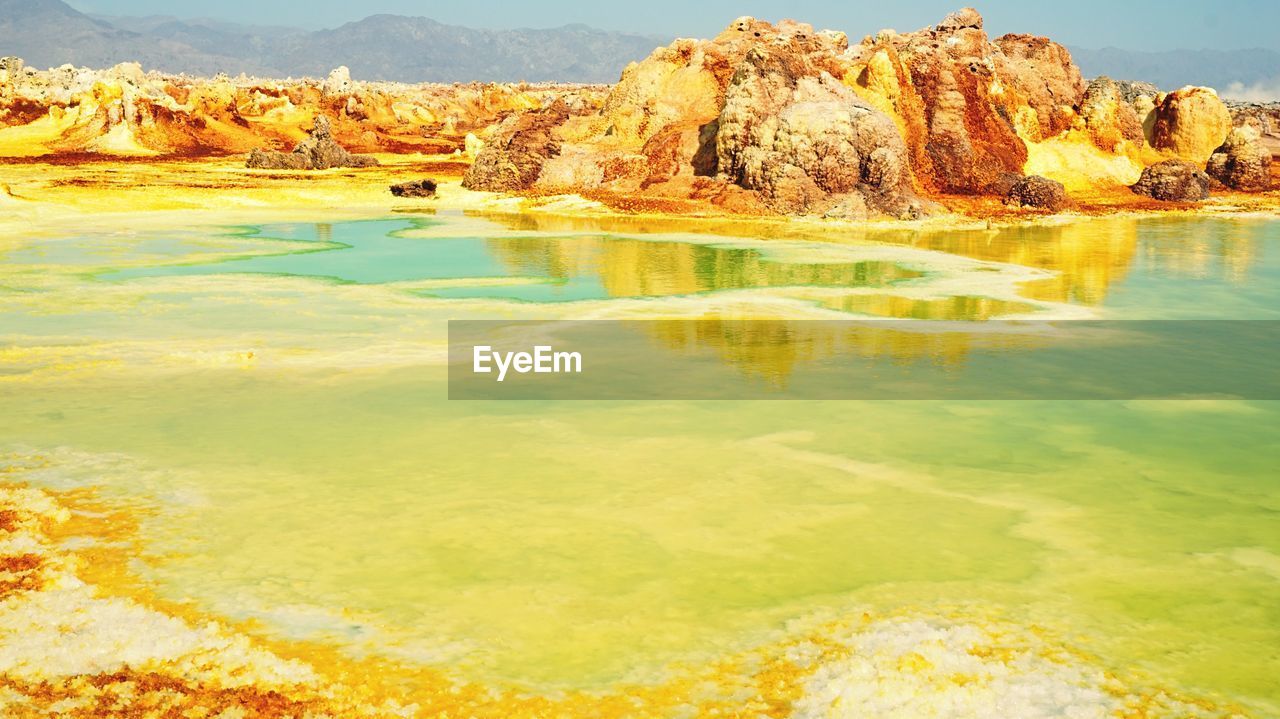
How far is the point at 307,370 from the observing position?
8172 millimetres

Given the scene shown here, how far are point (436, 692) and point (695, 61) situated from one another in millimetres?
26209

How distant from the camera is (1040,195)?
2509 cm

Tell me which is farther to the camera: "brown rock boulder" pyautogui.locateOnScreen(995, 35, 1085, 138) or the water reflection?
"brown rock boulder" pyautogui.locateOnScreen(995, 35, 1085, 138)

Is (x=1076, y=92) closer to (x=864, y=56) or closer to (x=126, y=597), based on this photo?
(x=864, y=56)

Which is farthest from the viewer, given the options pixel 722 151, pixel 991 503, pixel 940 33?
pixel 940 33

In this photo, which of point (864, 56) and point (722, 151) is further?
point (864, 56)

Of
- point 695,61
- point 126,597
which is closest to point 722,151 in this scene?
point 695,61

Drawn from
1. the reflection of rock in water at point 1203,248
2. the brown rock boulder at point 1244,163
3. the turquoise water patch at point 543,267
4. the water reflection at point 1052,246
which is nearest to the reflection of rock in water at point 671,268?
the turquoise water patch at point 543,267

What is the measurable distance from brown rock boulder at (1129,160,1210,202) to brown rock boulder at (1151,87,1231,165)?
469 centimetres

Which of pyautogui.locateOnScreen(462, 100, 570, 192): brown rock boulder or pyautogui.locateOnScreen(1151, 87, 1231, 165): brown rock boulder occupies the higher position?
pyautogui.locateOnScreen(1151, 87, 1231, 165): brown rock boulder
